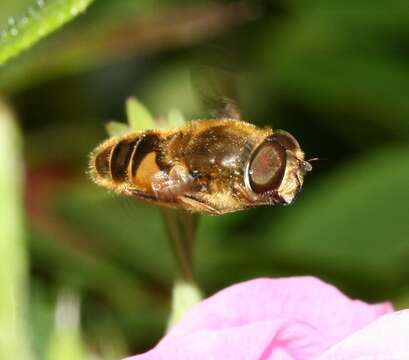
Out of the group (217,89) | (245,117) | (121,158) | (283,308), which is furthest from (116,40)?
(283,308)

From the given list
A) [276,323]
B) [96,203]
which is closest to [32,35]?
[276,323]

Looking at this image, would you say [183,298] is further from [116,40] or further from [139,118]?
[116,40]

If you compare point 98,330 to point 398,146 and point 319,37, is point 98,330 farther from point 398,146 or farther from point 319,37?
point 319,37

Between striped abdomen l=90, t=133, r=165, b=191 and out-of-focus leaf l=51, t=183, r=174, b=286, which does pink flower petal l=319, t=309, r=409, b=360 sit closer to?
striped abdomen l=90, t=133, r=165, b=191

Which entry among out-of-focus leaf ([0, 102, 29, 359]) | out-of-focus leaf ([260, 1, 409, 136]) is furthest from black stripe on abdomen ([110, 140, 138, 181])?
out-of-focus leaf ([260, 1, 409, 136])

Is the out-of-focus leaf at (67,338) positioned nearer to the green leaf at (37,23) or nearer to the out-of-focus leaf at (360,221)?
the green leaf at (37,23)

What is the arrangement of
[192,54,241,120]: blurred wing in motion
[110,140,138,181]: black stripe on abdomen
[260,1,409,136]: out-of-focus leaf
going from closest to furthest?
[110,140,138,181]: black stripe on abdomen → [192,54,241,120]: blurred wing in motion → [260,1,409,136]: out-of-focus leaf

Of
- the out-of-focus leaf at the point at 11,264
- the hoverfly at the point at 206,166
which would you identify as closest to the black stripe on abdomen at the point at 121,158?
the hoverfly at the point at 206,166
